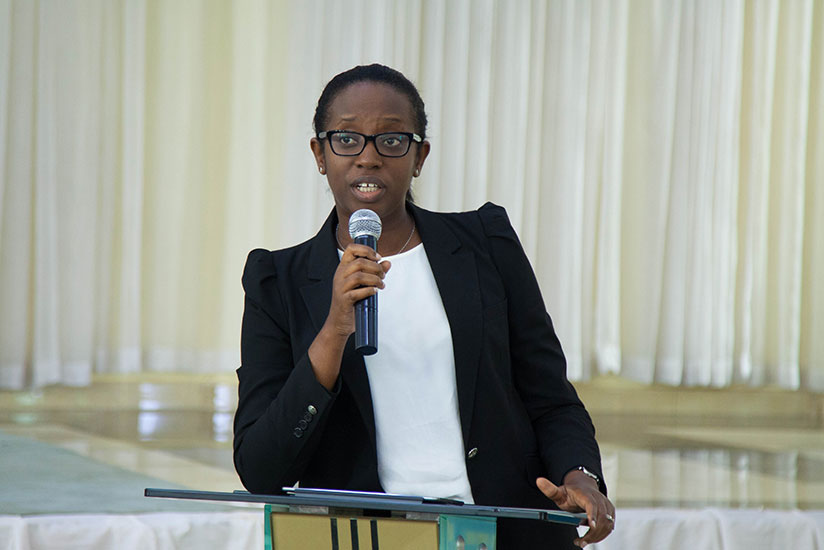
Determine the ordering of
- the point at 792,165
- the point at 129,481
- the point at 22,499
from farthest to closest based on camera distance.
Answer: the point at 792,165, the point at 129,481, the point at 22,499

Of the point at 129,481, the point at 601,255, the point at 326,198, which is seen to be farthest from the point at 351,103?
the point at 601,255

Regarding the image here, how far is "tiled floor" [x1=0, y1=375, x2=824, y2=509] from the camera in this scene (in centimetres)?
420

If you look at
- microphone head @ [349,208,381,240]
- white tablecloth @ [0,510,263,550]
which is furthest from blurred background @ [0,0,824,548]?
microphone head @ [349,208,381,240]

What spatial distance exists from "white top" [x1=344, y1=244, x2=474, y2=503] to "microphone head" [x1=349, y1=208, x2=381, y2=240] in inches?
5.7

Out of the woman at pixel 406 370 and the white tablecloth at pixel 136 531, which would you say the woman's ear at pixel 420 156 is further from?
the white tablecloth at pixel 136 531

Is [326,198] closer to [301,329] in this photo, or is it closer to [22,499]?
[22,499]

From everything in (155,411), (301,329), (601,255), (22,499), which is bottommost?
(155,411)

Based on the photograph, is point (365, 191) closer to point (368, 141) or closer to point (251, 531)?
point (368, 141)

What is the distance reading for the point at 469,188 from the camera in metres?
6.73

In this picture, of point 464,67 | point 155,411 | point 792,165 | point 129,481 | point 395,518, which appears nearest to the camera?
point 395,518

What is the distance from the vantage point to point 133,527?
118 inches

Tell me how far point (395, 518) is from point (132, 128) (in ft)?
17.4

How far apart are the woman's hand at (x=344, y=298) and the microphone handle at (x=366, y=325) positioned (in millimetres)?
13

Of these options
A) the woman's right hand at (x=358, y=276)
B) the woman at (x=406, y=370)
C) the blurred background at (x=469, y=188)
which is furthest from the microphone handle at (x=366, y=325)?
the blurred background at (x=469, y=188)
